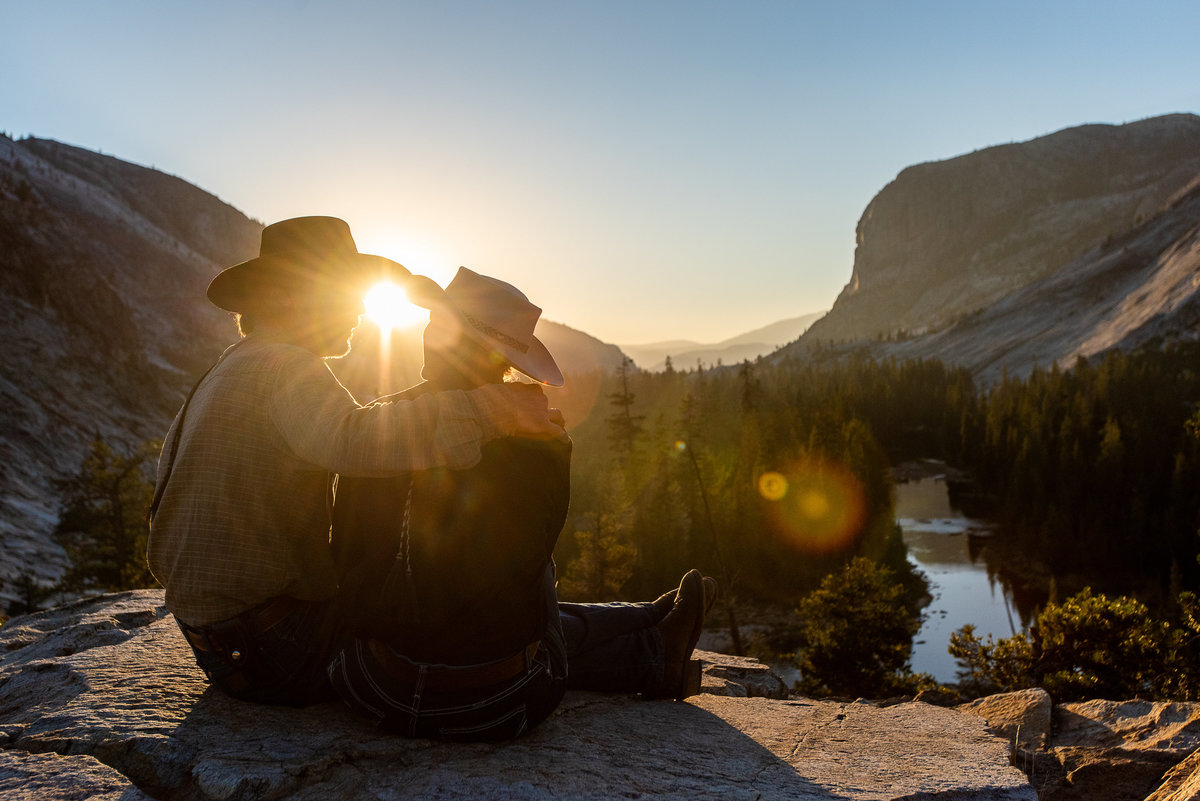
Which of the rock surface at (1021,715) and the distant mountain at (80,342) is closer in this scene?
the rock surface at (1021,715)

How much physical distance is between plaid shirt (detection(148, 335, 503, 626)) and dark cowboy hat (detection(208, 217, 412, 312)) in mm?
291

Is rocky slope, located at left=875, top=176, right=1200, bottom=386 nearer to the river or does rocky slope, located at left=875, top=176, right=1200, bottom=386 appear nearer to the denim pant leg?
the river

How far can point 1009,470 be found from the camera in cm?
6450

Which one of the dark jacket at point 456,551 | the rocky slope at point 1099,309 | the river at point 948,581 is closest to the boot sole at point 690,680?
the dark jacket at point 456,551

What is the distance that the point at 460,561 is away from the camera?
3.39 metres

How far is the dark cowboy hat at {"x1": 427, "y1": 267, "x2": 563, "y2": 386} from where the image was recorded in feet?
11.1

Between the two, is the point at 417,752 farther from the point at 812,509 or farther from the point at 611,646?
the point at 812,509

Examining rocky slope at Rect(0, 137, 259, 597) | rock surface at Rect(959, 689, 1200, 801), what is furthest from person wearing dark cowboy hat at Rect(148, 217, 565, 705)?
rocky slope at Rect(0, 137, 259, 597)

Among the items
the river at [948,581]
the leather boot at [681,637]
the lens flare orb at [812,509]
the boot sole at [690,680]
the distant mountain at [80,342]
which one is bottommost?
the river at [948,581]

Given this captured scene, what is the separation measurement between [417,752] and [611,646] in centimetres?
157

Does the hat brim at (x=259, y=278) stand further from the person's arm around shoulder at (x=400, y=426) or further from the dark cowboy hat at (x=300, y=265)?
the person's arm around shoulder at (x=400, y=426)

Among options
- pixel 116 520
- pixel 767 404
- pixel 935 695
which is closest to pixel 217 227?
pixel 767 404

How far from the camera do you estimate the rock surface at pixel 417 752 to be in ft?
10.7

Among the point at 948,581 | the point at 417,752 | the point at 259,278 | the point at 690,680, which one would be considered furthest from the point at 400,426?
the point at 948,581
